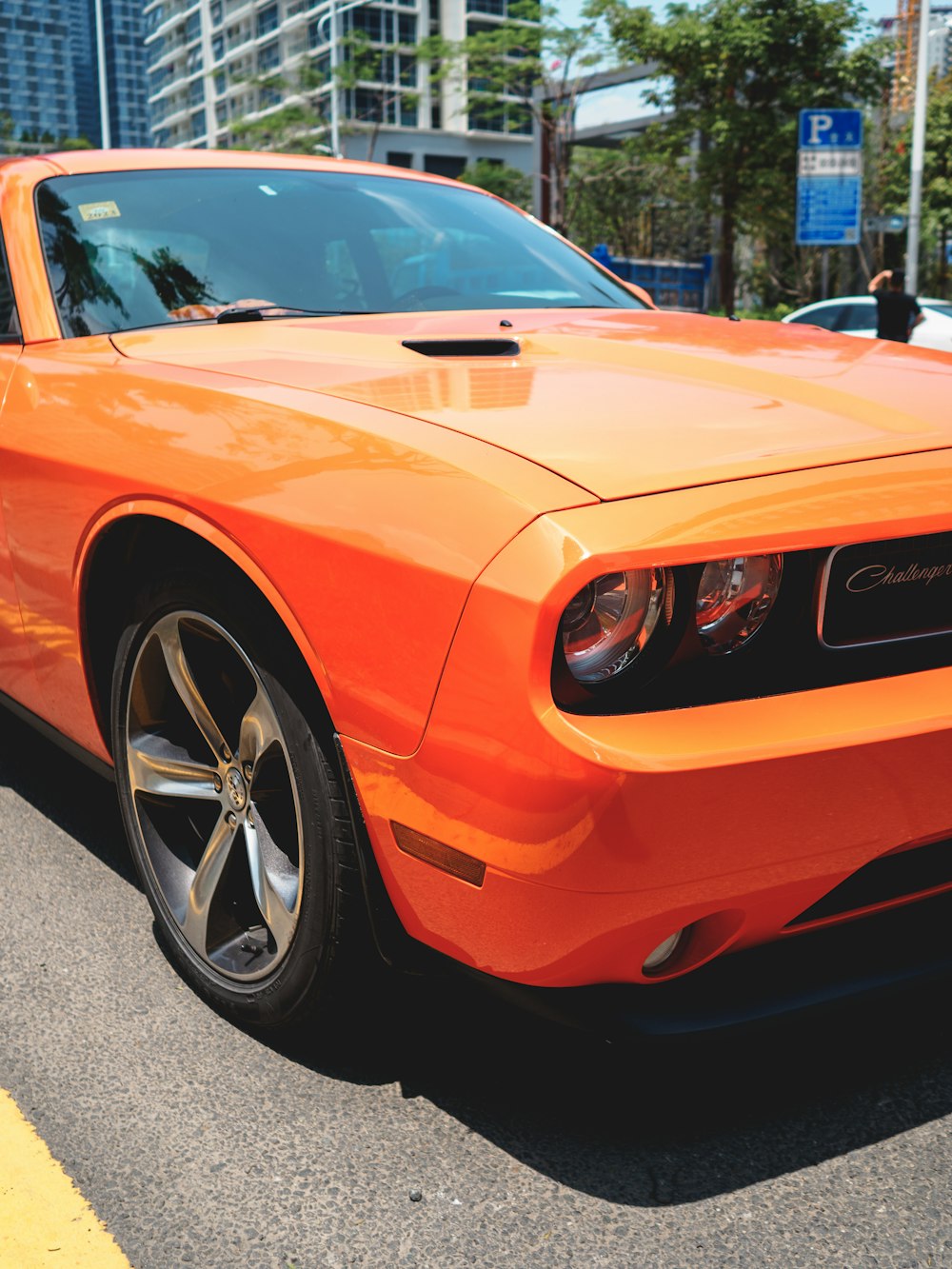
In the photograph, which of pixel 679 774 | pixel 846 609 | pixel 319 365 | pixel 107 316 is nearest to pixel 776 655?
pixel 846 609

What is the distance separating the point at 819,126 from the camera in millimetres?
16078

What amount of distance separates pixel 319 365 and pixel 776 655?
1.03m

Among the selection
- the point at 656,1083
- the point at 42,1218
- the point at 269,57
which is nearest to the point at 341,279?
the point at 656,1083

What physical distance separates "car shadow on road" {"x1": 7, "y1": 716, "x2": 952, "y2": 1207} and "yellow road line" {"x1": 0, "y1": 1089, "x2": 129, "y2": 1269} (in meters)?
0.43

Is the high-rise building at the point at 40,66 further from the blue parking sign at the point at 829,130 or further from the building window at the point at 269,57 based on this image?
the blue parking sign at the point at 829,130

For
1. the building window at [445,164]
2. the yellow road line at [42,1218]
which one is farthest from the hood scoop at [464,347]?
the building window at [445,164]

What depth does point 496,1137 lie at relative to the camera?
2012 mm

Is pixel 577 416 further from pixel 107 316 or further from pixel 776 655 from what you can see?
pixel 107 316

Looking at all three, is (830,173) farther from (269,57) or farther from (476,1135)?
(269,57)

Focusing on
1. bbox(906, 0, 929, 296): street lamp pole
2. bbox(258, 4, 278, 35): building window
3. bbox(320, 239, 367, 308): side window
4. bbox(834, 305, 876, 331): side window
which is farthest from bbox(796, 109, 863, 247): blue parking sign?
bbox(258, 4, 278, 35): building window

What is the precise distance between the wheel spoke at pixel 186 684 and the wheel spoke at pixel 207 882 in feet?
0.45

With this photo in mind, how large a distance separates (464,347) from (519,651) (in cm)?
107

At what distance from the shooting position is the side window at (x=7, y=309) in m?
3.00

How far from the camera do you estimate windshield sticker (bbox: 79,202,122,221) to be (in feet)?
10.0
